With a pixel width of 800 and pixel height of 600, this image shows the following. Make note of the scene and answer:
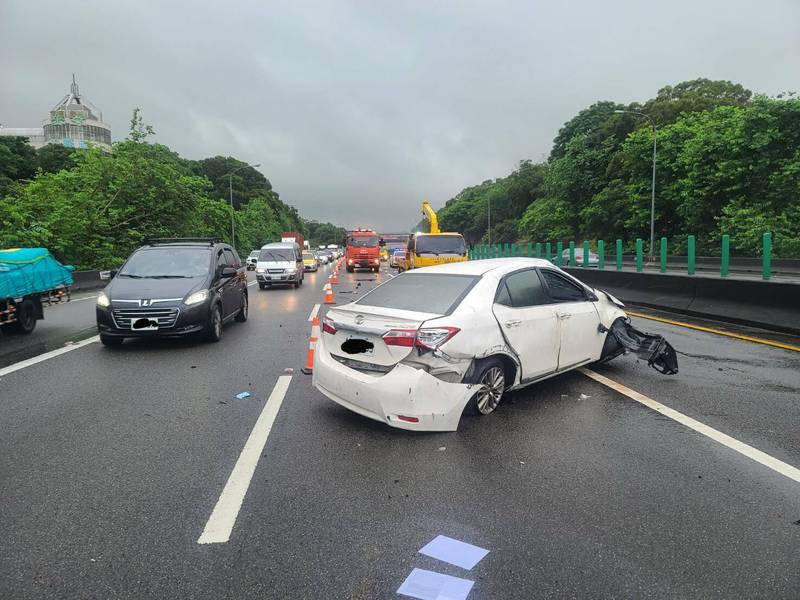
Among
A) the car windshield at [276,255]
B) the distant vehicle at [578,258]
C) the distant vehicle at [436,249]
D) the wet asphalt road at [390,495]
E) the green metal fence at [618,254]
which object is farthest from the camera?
the distant vehicle at [578,258]

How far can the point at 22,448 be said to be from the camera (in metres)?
4.63

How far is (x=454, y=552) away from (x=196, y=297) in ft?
23.9

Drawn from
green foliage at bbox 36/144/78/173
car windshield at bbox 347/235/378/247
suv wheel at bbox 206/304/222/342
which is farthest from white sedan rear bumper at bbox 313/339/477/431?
green foliage at bbox 36/144/78/173

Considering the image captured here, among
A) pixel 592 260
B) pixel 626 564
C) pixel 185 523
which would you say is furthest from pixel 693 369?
pixel 592 260

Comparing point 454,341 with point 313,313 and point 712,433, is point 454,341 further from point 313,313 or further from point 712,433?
point 313,313

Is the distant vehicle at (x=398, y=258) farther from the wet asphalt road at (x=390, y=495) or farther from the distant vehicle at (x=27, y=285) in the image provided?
the wet asphalt road at (x=390, y=495)

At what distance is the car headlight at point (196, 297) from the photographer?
8.97 metres

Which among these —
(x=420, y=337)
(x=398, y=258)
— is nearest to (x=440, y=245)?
(x=398, y=258)

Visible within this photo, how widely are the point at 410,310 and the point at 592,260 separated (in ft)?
101

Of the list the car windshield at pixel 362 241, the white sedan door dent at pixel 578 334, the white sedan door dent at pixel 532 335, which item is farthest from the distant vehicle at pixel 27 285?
the car windshield at pixel 362 241

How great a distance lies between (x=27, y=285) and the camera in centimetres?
1003

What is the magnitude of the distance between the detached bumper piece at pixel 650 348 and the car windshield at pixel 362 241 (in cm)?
3421

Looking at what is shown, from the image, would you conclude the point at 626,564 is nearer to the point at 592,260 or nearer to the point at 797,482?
the point at 797,482

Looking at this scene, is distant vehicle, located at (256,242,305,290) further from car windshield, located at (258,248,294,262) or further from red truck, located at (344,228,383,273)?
red truck, located at (344,228,383,273)
